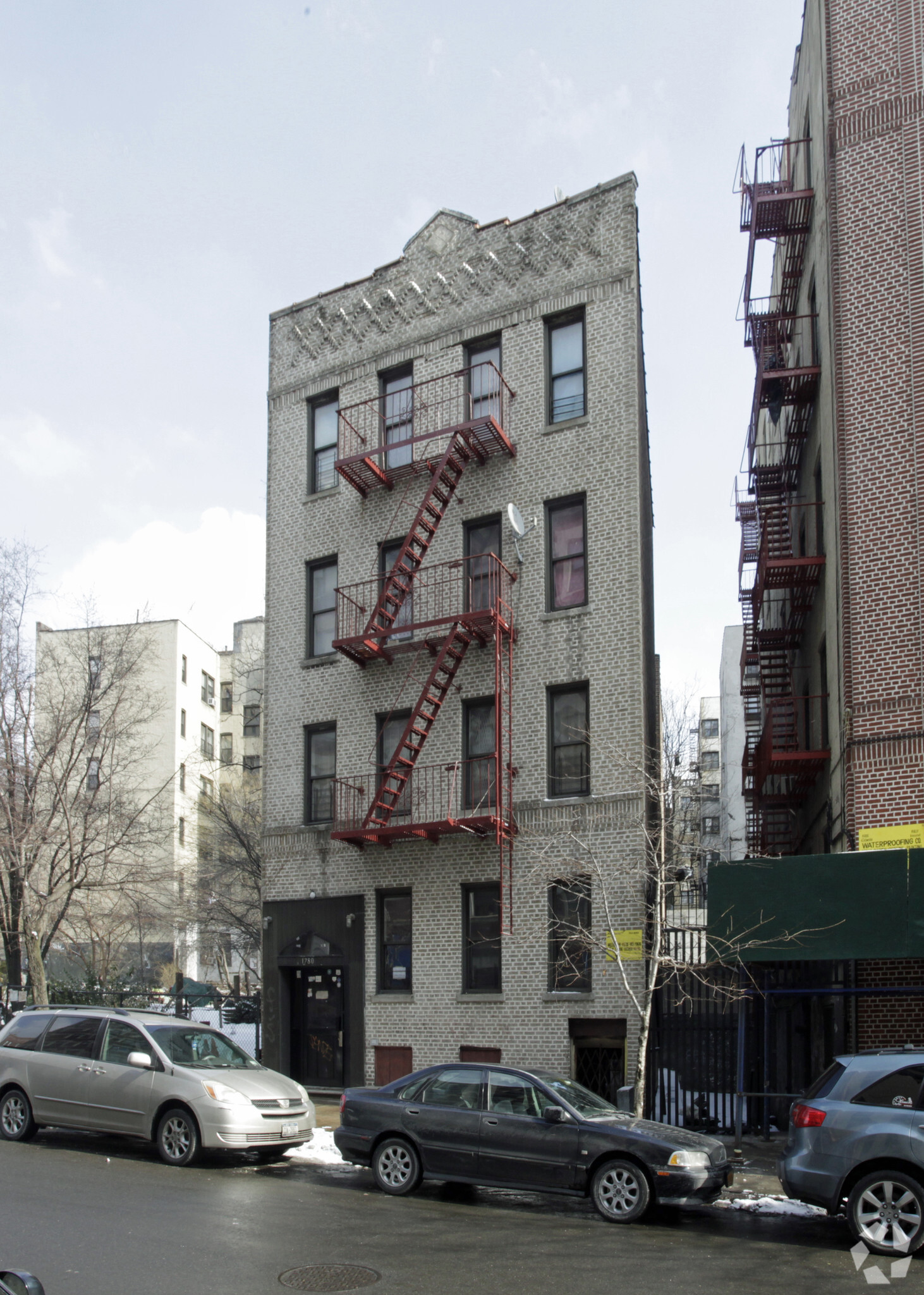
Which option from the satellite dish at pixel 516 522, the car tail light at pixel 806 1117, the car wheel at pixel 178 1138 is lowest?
the car wheel at pixel 178 1138

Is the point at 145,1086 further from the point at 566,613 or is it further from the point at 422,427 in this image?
the point at 422,427

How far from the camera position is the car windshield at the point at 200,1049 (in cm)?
1418

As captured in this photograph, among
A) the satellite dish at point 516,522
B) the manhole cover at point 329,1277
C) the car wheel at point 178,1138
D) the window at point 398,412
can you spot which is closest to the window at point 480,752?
the satellite dish at point 516,522

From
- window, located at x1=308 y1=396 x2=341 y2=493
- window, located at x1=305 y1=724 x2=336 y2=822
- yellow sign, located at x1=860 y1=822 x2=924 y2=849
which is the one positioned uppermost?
window, located at x1=308 y1=396 x2=341 y2=493

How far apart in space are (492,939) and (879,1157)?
33.9 feet

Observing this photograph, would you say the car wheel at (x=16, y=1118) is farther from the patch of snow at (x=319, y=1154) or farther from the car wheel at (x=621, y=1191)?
the car wheel at (x=621, y=1191)

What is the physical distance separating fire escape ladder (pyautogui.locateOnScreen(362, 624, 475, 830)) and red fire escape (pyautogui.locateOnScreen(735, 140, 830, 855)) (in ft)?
17.0

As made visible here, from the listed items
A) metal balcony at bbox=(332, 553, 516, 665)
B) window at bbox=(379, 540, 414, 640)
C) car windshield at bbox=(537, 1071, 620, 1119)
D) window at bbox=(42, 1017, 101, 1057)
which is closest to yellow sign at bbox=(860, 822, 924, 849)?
car windshield at bbox=(537, 1071, 620, 1119)

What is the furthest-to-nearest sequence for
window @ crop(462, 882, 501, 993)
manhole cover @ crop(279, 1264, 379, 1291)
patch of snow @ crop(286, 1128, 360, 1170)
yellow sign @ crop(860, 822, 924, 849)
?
window @ crop(462, 882, 501, 993)
yellow sign @ crop(860, 822, 924, 849)
patch of snow @ crop(286, 1128, 360, 1170)
manhole cover @ crop(279, 1264, 379, 1291)

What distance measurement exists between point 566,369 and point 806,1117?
14.0 metres

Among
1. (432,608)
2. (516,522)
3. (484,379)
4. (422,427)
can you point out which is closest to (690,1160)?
(516,522)

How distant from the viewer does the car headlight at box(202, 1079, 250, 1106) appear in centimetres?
1331

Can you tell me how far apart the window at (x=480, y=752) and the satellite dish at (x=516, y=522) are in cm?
287

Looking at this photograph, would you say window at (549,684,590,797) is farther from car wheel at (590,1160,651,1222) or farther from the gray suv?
the gray suv
